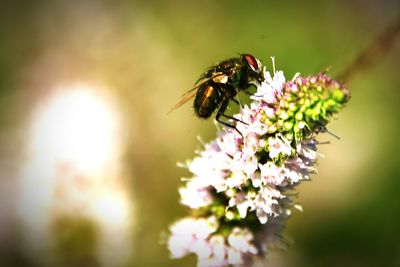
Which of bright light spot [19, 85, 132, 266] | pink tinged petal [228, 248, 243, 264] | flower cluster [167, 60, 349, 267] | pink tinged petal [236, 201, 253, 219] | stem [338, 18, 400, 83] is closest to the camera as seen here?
flower cluster [167, 60, 349, 267]

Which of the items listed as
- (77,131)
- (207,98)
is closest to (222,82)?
(207,98)

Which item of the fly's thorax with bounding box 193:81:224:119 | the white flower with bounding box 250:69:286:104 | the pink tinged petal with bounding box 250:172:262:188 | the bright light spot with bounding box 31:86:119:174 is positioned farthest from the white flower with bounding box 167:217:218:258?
the bright light spot with bounding box 31:86:119:174

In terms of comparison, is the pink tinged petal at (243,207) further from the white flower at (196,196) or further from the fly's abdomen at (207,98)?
the fly's abdomen at (207,98)

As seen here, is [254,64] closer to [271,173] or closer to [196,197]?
[271,173]

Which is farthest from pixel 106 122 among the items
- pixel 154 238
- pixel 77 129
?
pixel 154 238

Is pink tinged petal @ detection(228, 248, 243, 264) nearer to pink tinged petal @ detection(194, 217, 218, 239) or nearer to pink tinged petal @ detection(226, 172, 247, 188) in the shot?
pink tinged petal @ detection(194, 217, 218, 239)

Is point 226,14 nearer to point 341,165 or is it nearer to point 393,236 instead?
point 341,165

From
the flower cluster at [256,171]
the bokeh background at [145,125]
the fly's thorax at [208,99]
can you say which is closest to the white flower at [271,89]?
the flower cluster at [256,171]
